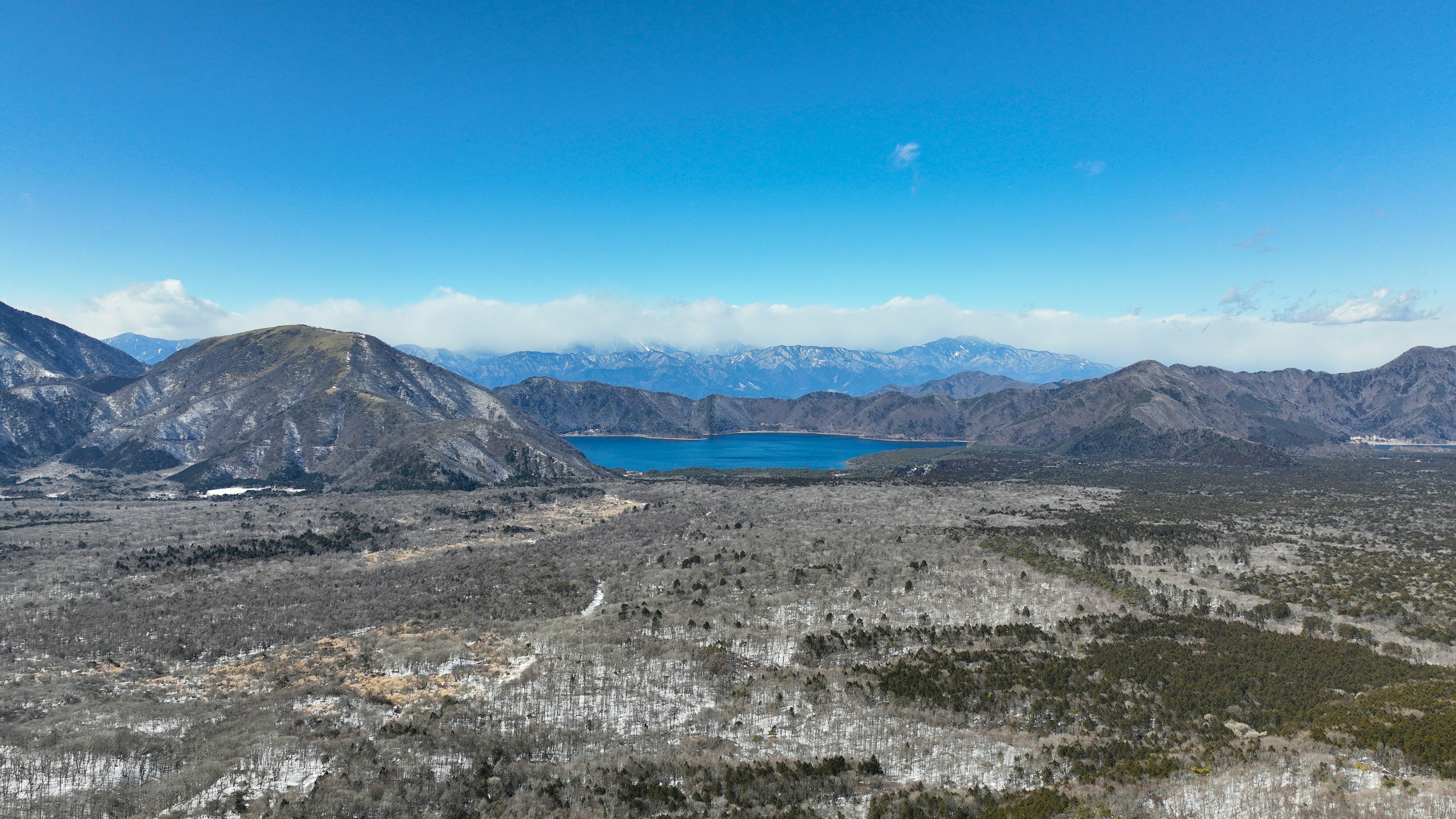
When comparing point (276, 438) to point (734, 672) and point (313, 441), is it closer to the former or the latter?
point (313, 441)

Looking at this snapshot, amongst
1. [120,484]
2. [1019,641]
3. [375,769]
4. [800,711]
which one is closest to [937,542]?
[1019,641]

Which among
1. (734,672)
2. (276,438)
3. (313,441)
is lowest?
(734,672)

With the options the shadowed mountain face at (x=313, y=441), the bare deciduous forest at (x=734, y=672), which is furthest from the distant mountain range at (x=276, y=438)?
the bare deciduous forest at (x=734, y=672)

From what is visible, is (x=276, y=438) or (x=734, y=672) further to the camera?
(x=276, y=438)

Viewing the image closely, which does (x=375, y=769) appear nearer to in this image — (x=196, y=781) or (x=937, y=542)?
(x=196, y=781)

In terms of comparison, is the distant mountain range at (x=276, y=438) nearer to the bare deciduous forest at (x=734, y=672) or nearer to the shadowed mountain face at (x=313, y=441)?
the shadowed mountain face at (x=313, y=441)

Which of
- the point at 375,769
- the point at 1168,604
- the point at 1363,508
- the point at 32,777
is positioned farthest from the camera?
the point at 1363,508

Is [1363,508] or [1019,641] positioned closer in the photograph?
[1019,641]

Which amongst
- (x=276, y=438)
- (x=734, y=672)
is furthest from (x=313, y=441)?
(x=734, y=672)

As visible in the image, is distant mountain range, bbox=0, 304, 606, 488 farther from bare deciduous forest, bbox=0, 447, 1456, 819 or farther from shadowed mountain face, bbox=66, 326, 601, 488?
bare deciduous forest, bbox=0, 447, 1456, 819
